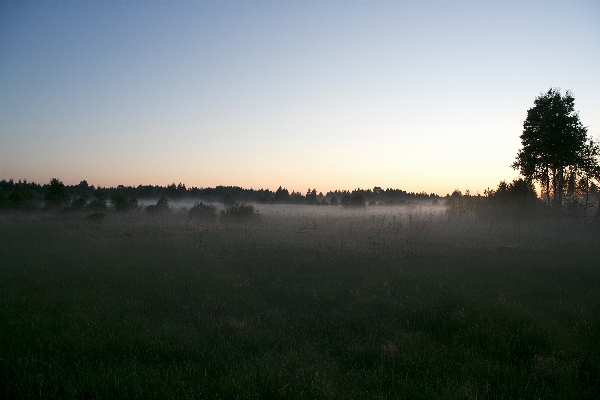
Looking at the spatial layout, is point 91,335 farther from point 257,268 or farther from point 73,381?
point 257,268

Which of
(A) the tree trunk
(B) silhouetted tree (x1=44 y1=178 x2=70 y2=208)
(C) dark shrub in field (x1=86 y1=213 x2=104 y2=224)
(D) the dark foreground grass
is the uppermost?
(A) the tree trunk

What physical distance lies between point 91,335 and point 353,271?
9102 mm

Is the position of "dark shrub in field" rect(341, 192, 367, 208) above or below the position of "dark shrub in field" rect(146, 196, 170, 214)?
above

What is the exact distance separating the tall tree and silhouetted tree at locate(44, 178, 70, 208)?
176 feet

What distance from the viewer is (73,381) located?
5367 mm

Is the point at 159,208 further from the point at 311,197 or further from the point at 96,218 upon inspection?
the point at 311,197

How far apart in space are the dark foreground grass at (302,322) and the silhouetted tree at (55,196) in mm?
28604

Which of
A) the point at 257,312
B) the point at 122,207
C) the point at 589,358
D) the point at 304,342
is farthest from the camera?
the point at 122,207

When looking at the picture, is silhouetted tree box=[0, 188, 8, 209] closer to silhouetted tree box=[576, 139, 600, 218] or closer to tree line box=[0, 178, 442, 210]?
tree line box=[0, 178, 442, 210]

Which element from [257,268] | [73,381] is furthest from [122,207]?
[73,381]

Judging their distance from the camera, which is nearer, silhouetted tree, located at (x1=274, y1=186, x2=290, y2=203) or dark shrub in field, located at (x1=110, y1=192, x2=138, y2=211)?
dark shrub in field, located at (x1=110, y1=192, x2=138, y2=211)

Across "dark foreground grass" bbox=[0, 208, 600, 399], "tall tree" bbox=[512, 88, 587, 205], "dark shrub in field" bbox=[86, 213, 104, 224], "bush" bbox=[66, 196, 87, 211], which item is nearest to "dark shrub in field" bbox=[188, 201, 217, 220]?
"dark shrub in field" bbox=[86, 213, 104, 224]

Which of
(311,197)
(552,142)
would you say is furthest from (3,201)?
(311,197)

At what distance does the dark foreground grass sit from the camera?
5531 millimetres
